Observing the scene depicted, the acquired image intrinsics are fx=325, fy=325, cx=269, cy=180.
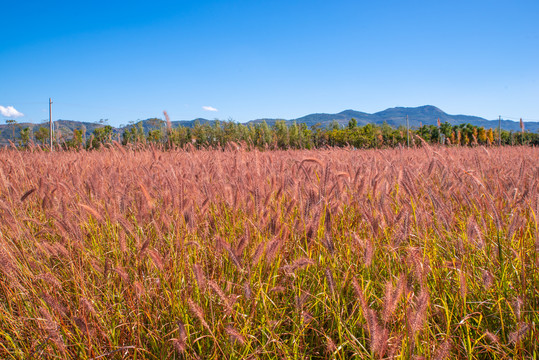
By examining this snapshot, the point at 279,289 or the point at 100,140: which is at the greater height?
the point at 100,140

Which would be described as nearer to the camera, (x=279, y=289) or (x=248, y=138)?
(x=279, y=289)

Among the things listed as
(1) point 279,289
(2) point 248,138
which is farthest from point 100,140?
(1) point 279,289

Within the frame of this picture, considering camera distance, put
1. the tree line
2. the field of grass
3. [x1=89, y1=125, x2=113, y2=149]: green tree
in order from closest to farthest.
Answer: the field of grass
[x1=89, y1=125, x2=113, y2=149]: green tree
the tree line

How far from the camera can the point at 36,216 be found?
241cm

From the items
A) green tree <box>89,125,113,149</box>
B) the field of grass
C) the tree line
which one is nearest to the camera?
the field of grass

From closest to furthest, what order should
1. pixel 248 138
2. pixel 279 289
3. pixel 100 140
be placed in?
pixel 279 289
pixel 248 138
pixel 100 140

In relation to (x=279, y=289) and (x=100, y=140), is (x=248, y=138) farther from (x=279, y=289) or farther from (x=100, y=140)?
(x=279, y=289)

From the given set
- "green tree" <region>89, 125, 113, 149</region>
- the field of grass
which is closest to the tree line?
"green tree" <region>89, 125, 113, 149</region>

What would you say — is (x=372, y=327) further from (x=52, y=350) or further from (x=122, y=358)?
(x=52, y=350)

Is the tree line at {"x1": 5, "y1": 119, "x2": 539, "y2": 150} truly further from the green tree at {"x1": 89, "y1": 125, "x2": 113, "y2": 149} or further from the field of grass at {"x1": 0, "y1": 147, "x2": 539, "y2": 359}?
the field of grass at {"x1": 0, "y1": 147, "x2": 539, "y2": 359}

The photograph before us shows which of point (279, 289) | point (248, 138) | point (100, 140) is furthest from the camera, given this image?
point (100, 140)

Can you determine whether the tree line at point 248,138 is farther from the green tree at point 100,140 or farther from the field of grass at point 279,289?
the field of grass at point 279,289

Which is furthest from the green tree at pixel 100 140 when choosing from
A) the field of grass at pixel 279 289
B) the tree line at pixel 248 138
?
the field of grass at pixel 279 289

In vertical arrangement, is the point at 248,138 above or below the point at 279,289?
above
